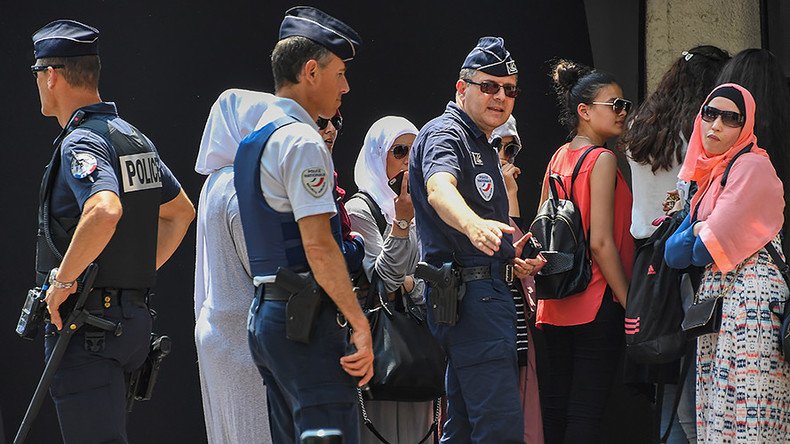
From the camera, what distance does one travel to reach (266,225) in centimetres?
356

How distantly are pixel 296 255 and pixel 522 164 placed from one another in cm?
295

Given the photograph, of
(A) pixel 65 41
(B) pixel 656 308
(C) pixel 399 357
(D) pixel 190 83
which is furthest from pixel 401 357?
(D) pixel 190 83

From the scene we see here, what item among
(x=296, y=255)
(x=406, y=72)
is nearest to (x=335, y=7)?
(x=406, y=72)

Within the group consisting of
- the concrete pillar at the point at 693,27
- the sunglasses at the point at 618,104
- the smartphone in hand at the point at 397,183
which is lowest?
the smartphone in hand at the point at 397,183

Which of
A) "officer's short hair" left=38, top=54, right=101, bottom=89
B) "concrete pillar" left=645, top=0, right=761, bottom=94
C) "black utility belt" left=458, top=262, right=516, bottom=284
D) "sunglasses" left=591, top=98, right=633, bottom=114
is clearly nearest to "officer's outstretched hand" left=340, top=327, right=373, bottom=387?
"black utility belt" left=458, top=262, right=516, bottom=284

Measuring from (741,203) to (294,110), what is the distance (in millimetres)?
1670

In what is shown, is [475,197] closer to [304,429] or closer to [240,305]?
[240,305]

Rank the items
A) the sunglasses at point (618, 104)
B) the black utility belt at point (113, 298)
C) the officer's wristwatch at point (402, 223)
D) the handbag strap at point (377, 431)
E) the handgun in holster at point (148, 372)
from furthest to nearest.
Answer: the sunglasses at point (618, 104)
the handbag strap at point (377, 431)
the officer's wristwatch at point (402, 223)
the handgun in holster at point (148, 372)
the black utility belt at point (113, 298)

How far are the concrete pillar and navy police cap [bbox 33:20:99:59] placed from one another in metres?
2.88

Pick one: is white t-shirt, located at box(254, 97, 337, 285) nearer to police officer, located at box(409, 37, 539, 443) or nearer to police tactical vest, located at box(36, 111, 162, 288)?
police officer, located at box(409, 37, 539, 443)

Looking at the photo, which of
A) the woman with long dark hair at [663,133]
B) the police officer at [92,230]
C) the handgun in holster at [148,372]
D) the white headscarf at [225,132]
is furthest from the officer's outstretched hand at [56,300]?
the woman with long dark hair at [663,133]

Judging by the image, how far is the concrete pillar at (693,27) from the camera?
19.1 feet

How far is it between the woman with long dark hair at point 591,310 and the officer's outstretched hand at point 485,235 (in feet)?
4.13

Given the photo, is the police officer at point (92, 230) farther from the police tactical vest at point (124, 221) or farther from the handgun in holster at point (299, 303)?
the handgun in holster at point (299, 303)
